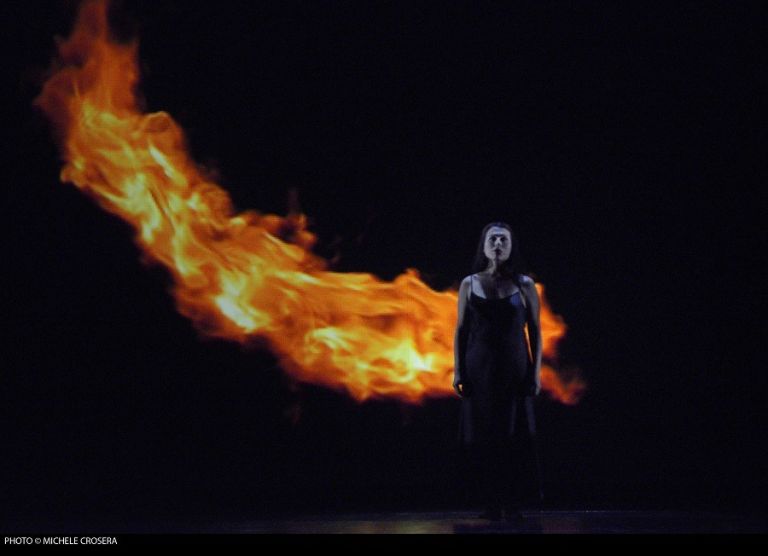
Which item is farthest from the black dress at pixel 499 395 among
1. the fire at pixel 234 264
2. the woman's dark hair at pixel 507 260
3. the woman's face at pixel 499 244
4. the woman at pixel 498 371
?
the fire at pixel 234 264

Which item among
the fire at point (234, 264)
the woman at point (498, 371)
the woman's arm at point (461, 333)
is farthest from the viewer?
the fire at point (234, 264)

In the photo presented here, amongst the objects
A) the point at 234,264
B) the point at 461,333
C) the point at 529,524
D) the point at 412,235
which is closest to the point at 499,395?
the point at 461,333

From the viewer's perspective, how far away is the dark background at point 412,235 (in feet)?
21.5

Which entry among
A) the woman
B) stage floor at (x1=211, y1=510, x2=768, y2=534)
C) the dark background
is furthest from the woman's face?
stage floor at (x1=211, y1=510, x2=768, y2=534)

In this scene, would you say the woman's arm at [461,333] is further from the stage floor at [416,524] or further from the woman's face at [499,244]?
the stage floor at [416,524]

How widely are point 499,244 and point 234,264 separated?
196cm

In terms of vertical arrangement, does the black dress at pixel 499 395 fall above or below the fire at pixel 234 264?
below

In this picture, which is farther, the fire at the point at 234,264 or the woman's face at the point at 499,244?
the fire at the point at 234,264

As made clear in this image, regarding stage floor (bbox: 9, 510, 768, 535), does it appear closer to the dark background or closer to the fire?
the dark background

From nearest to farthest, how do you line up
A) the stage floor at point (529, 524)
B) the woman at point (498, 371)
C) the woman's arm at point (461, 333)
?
the stage floor at point (529, 524) < the woman at point (498, 371) < the woman's arm at point (461, 333)

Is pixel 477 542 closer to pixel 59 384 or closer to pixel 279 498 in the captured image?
pixel 279 498

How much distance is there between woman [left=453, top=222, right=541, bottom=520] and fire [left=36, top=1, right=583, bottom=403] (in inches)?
38.7

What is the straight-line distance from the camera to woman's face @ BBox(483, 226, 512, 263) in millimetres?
Answer: 5660

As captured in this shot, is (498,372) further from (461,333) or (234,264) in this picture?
(234,264)
